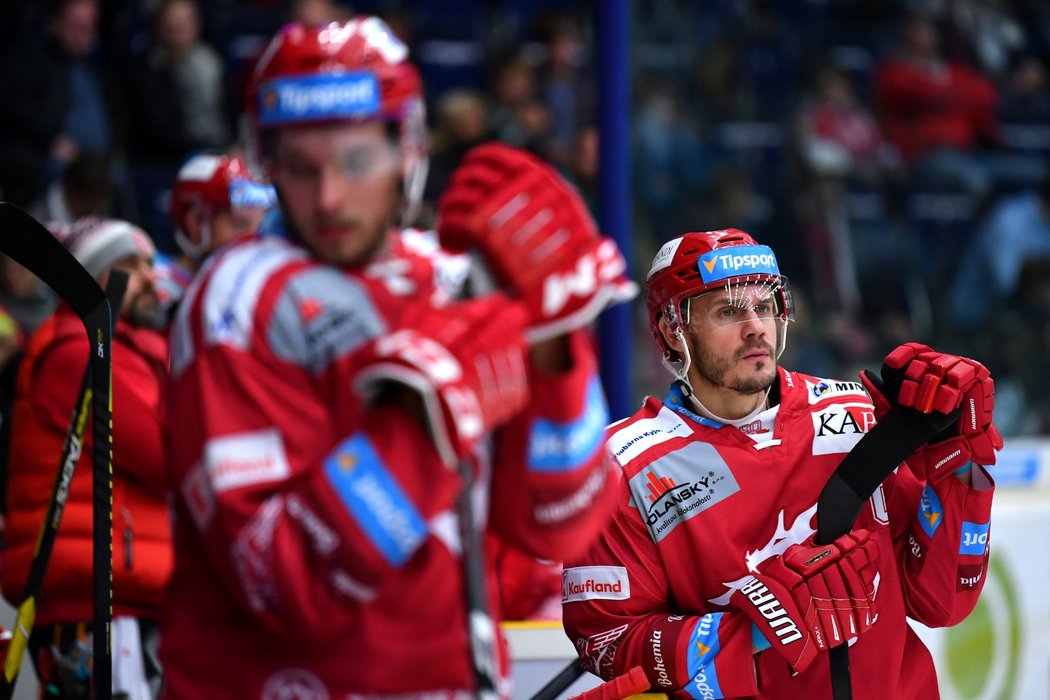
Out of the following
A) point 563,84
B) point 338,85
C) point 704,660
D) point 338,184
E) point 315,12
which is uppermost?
point 315,12

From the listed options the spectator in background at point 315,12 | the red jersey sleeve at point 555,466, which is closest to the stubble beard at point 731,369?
the red jersey sleeve at point 555,466

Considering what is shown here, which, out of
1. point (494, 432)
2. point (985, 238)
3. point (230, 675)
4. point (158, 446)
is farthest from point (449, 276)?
point (985, 238)

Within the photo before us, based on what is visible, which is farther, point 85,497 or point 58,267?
point 85,497

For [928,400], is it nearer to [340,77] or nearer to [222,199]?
[340,77]

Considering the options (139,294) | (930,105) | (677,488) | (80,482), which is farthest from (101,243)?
(930,105)

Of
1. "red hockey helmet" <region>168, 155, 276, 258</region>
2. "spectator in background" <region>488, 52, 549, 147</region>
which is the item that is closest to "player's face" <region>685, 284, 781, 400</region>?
"red hockey helmet" <region>168, 155, 276, 258</region>

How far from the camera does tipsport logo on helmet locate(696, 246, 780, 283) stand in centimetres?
260

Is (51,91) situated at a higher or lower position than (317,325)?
higher

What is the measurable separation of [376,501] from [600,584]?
118 cm

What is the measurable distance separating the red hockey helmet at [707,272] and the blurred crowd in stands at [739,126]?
89.1 inches

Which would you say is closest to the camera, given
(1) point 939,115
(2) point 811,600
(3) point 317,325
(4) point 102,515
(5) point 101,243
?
(3) point 317,325

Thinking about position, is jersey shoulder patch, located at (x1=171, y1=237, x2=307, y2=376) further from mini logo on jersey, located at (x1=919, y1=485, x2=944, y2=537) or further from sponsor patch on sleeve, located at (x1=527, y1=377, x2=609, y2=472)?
mini logo on jersey, located at (x1=919, y1=485, x2=944, y2=537)

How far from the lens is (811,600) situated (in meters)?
2.36

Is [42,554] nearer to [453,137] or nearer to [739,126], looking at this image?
[453,137]
